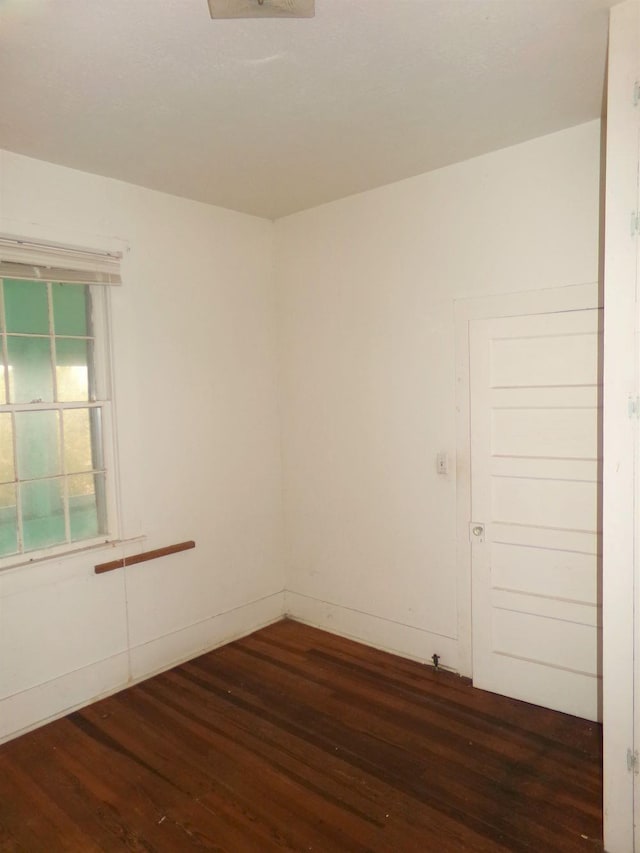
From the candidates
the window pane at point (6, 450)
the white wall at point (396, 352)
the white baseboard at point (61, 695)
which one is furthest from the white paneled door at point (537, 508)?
the window pane at point (6, 450)

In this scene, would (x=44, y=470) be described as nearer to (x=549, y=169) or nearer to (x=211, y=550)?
(x=211, y=550)

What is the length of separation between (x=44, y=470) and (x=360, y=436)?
1.88 meters

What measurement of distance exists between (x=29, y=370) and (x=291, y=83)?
1901mm

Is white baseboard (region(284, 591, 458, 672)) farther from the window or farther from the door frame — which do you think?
the window

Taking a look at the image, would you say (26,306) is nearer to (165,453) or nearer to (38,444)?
(38,444)

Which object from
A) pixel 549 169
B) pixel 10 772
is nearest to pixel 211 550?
pixel 10 772

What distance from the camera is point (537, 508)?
10.0 ft

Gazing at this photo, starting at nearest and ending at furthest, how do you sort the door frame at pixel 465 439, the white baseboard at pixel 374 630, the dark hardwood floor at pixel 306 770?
the dark hardwood floor at pixel 306 770
the door frame at pixel 465 439
the white baseboard at pixel 374 630

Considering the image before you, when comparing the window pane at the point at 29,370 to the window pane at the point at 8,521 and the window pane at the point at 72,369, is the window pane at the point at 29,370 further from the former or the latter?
the window pane at the point at 8,521

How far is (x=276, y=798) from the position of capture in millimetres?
2438

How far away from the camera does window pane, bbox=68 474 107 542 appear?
3.24 m

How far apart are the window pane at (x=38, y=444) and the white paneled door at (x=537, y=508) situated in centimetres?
229

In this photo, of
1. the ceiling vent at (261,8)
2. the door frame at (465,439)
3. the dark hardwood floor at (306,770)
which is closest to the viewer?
the ceiling vent at (261,8)

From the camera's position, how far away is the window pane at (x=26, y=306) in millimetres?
2961
